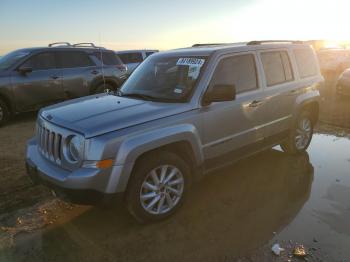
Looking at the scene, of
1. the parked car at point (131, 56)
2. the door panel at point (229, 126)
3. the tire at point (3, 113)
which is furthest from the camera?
the parked car at point (131, 56)

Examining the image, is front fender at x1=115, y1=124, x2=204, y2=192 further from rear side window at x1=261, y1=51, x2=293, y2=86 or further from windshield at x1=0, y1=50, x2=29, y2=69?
windshield at x1=0, y1=50, x2=29, y2=69

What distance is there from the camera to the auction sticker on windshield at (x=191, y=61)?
432 cm

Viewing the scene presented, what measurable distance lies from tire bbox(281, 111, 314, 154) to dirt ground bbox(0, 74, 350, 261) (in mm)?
512

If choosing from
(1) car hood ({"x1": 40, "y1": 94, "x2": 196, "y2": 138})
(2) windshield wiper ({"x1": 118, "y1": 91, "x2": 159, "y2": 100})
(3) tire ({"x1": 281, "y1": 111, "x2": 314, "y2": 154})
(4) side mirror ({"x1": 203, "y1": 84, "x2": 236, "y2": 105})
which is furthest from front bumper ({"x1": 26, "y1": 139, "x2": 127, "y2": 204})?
(3) tire ({"x1": 281, "y1": 111, "x2": 314, "y2": 154})

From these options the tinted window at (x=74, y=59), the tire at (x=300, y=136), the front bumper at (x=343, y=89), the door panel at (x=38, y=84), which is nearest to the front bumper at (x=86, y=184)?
the tire at (x=300, y=136)

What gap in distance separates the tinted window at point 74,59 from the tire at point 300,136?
20.1ft

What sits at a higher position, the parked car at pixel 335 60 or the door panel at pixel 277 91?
the door panel at pixel 277 91

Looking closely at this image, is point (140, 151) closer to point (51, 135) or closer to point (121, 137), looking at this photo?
point (121, 137)

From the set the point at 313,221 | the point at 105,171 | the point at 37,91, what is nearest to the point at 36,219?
the point at 105,171

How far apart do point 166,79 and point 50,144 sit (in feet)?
5.36

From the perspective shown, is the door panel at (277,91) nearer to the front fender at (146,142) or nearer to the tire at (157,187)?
the front fender at (146,142)

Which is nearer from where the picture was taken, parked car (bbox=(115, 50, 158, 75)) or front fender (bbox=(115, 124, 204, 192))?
front fender (bbox=(115, 124, 204, 192))

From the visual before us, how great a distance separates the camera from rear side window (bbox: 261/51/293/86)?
5.05 meters

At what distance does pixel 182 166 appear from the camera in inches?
153
